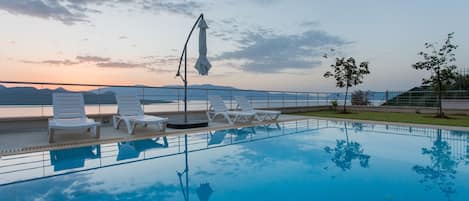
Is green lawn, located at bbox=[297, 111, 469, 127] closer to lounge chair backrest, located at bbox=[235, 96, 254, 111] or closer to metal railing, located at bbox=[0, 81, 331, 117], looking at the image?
metal railing, located at bbox=[0, 81, 331, 117]

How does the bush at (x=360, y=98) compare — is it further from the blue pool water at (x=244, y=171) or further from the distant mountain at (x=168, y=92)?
the blue pool water at (x=244, y=171)

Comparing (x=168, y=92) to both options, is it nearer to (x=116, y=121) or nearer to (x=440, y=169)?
(x=116, y=121)

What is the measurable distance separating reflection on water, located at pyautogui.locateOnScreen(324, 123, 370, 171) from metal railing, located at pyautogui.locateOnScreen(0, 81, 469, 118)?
4.93 meters

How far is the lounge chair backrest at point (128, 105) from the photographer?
7.13 meters

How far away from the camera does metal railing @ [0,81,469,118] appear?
654 cm

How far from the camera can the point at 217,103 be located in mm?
9305

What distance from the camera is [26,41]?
8.02 m

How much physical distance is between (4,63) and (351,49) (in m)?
13.7

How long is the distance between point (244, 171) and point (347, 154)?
2254 mm

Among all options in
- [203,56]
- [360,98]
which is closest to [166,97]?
[203,56]

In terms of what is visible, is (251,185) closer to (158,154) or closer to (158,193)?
(158,193)

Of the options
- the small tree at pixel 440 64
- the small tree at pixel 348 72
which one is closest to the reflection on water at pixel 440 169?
the small tree at pixel 440 64

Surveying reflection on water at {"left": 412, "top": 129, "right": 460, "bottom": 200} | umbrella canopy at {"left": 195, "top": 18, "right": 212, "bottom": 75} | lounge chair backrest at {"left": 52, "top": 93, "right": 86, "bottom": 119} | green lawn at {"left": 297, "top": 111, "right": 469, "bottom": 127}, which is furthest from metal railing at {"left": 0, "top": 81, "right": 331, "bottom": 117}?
reflection on water at {"left": 412, "top": 129, "right": 460, "bottom": 200}

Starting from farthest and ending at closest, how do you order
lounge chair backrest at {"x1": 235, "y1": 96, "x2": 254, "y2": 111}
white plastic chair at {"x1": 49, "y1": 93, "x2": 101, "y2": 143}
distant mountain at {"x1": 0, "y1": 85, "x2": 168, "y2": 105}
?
lounge chair backrest at {"x1": 235, "y1": 96, "x2": 254, "y2": 111} < distant mountain at {"x1": 0, "y1": 85, "x2": 168, "y2": 105} < white plastic chair at {"x1": 49, "y1": 93, "x2": 101, "y2": 143}
